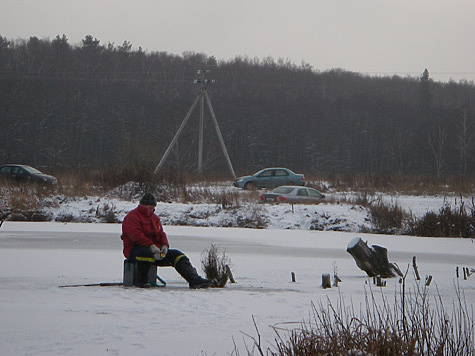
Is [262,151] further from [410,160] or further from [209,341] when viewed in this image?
[209,341]

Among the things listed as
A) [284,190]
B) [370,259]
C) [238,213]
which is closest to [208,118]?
[284,190]

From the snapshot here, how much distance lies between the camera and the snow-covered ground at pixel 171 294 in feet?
20.0

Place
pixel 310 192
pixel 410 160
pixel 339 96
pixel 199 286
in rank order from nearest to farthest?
pixel 199 286, pixel 310 192, pixel 410 160, pixel 339 96

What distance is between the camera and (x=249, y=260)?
45.5ft

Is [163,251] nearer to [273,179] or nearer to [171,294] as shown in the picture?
[171,294]

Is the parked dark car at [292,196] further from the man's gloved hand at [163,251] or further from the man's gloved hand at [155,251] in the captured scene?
the man's gloved hand at [155,251]

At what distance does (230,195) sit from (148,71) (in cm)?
7326

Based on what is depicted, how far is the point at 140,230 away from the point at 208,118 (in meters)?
69.1

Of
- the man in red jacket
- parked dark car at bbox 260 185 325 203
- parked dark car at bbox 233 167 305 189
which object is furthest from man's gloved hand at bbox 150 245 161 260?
parked dark car at bbox 233 167 305 189

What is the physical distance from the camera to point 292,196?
91.9ft

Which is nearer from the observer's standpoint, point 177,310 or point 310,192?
point 177,310

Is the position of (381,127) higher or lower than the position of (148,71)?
lower

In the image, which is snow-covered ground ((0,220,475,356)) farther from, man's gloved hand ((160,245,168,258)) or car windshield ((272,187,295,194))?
car windshield ((272,187,295,194))

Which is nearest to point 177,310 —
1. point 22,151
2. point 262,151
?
point 22,151
